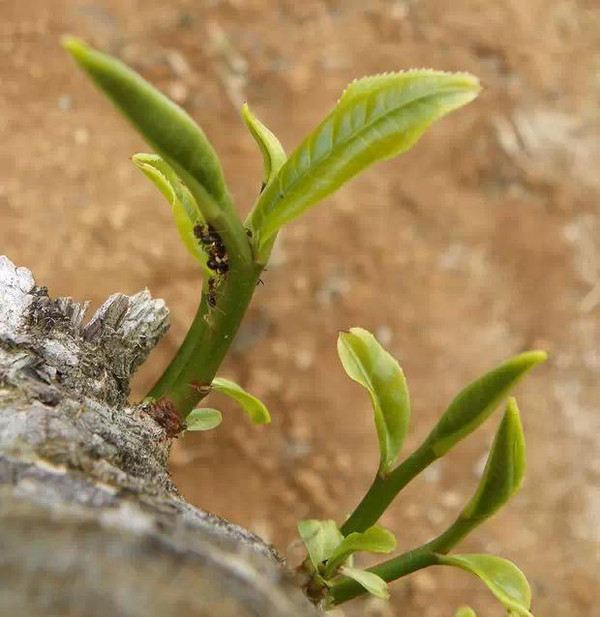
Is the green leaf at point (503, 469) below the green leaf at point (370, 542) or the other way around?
the other way around

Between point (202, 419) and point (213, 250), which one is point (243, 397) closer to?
point (202, 419)

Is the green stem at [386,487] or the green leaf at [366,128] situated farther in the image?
the green stem at [386,487]

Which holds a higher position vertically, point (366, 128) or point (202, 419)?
point (366, 128)

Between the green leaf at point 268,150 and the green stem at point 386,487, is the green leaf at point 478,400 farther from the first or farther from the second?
the green leaf at point 268,150

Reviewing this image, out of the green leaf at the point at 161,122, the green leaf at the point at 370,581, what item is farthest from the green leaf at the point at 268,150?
the green leaf at the point at 370,581

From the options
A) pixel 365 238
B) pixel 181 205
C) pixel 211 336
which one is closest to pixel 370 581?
pixel 211 336

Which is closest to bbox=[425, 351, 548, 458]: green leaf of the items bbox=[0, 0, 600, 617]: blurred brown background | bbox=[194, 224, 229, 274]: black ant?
bbox=[194, 224, 229, 274]: black ant
